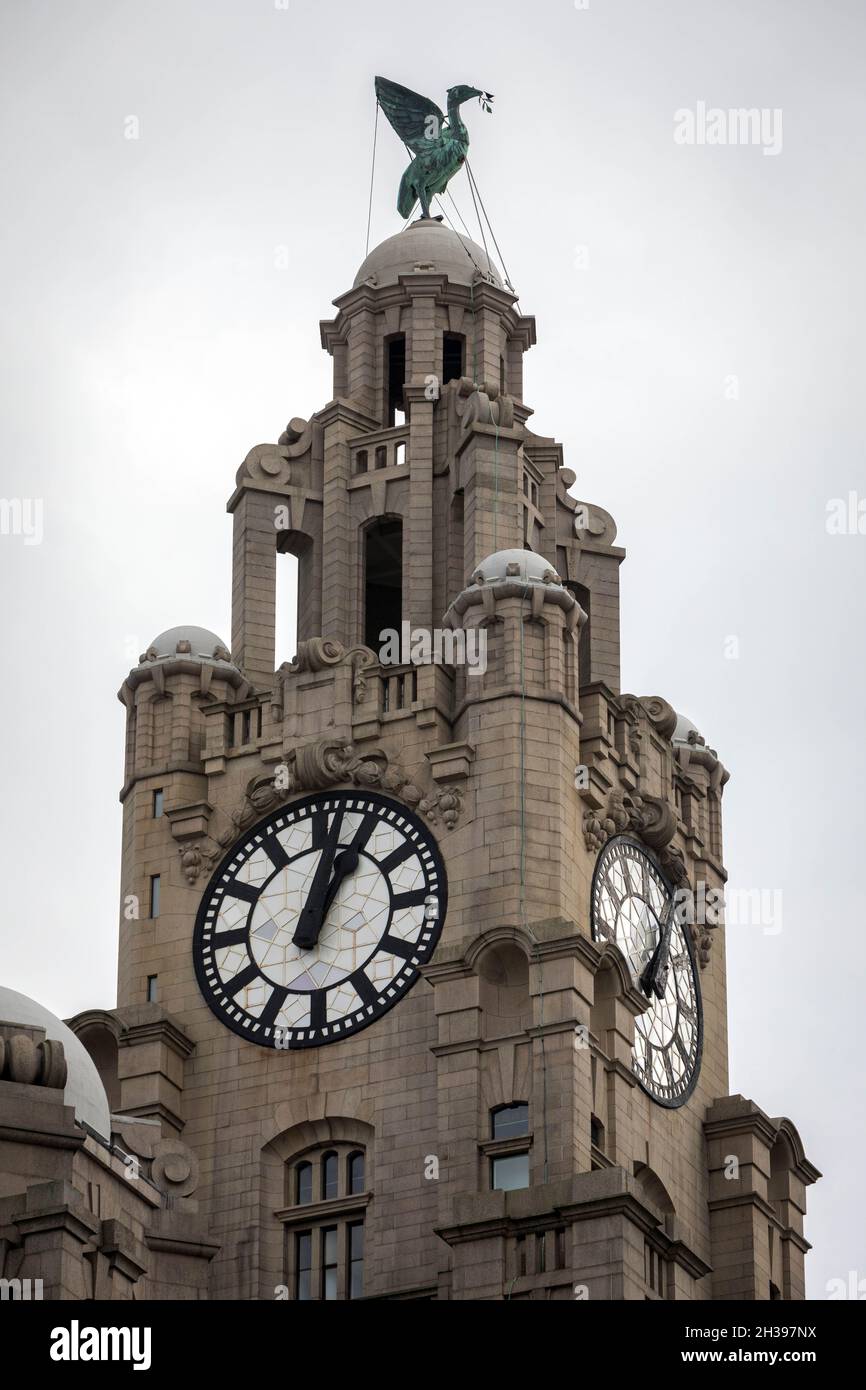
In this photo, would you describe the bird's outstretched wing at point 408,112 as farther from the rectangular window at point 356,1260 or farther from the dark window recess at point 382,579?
the rectangular window at point 356,1260

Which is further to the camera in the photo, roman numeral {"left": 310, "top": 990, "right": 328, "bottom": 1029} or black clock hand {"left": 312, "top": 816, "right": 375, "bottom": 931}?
black clock hand {"left": 312, "top": 816, "right": 375, "bottom": 931}

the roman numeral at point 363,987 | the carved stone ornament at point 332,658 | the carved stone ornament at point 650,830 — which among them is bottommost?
the roman numeral at point 363,987

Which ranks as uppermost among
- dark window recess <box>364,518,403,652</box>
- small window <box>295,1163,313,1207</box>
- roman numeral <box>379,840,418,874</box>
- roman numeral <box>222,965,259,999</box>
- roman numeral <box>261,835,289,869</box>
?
dark window recess <box>364,518,403,652</box>

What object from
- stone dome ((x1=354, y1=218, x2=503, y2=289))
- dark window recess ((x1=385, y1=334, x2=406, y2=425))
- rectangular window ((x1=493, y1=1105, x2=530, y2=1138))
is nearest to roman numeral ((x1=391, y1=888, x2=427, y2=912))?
rectangular window ((x1=493, y1=1105, x2=530, y2=1138))

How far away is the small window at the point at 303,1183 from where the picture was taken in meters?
70.8

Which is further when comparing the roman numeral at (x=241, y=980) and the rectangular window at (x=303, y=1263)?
the roman numeral at (x=241, y=980)

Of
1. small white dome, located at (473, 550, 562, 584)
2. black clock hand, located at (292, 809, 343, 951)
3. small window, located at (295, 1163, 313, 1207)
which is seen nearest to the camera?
small window, located at (295, 1163, 313, 1207)

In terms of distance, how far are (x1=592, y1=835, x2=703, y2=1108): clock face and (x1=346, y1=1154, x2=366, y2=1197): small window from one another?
17.3 ft

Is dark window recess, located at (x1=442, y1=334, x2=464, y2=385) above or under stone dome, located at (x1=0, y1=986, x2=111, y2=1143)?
above

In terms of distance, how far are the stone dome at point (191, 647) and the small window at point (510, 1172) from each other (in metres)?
13.6

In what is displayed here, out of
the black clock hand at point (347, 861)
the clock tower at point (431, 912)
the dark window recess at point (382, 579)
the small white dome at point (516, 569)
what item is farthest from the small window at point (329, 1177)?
the dark window recess at point (382, 579)

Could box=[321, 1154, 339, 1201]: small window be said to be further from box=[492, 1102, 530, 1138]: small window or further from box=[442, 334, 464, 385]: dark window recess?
box=[442, 334, 464, 385]: dark window recess

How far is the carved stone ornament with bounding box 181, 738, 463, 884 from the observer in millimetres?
72938
